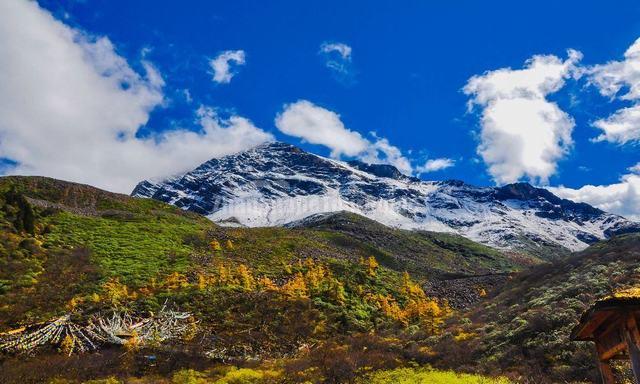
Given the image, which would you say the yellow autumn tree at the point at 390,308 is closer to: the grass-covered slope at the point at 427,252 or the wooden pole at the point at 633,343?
the wooden pole at the point at 633,343

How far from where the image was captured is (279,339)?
30.7 metres

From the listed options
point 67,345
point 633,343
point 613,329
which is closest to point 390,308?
point 67,345

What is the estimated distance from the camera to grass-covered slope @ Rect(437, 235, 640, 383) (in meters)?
20.1

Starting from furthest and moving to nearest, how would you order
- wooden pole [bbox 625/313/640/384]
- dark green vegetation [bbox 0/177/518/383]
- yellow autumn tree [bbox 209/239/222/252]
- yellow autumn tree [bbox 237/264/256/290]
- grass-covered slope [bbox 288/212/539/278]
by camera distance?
grass-covered slope [bbox 288/212/539/278] → yellow autumn tree [bbox 209/239/222/252] → yellow autumn tree [bbox 237/264/256/290] → dark green vegetation [bbox 0/177/518/383] → wooden pole [bbox 625/313/640/384]

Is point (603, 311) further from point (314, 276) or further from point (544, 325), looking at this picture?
point (314, 276)

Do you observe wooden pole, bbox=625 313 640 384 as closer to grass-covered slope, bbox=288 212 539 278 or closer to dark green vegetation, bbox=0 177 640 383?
dark green vegetation, bbox=0 177 640 383

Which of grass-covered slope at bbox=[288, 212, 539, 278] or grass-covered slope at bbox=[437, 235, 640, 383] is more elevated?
grass-covered slope at bbox=[288, 212, 539, 278]

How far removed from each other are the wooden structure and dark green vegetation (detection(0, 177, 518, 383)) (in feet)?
47.6

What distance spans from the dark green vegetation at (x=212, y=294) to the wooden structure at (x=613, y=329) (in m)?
14.5

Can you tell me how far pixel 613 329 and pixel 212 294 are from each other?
32.5 meters

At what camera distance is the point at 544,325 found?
82.0ft

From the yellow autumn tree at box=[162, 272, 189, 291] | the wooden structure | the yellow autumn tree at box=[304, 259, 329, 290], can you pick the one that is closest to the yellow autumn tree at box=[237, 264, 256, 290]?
the yellow autumn tree at box=[162, 272, 189, 291]

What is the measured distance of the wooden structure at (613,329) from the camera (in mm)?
6866

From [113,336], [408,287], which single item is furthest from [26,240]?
[408,287]
